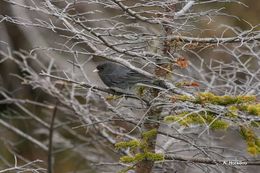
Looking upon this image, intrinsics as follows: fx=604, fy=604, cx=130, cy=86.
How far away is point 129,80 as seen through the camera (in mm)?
4719

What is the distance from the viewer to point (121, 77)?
488 cm

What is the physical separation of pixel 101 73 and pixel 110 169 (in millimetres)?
1635

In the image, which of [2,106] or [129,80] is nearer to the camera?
[129,80]

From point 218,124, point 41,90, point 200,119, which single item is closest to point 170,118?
point 200,119

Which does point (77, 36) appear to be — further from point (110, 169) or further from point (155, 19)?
point (110, 169)

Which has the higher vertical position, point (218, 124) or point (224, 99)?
point (224, 99)

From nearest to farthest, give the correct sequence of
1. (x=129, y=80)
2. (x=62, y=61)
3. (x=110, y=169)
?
(x=129, y=80) < (x=110, y=169) < (x=62, y=61)

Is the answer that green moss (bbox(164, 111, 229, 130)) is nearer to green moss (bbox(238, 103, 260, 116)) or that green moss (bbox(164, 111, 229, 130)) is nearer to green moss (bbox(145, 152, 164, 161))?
green moss (bbox(238, 103, 260, 116))

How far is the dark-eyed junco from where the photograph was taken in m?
4.34

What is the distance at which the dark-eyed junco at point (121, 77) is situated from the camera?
434 centimetres

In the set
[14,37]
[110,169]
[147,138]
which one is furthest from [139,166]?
[14,37]

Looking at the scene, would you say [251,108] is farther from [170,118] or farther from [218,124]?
[170,118]

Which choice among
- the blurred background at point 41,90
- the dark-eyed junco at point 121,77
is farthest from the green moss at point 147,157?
the blurred background at point 41,90

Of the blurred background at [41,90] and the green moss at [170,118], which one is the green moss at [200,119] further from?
the blurred background at [41,90]
